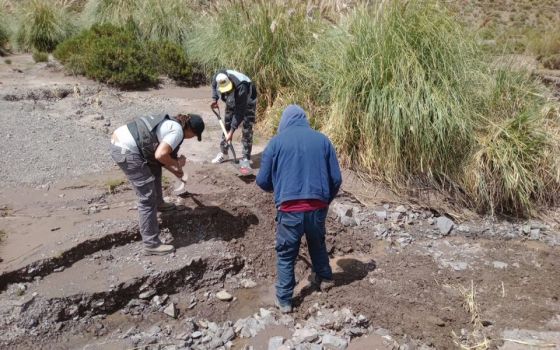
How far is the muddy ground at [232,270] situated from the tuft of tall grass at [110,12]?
5157 millimetres

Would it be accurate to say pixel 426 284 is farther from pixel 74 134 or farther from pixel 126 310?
pixel 74 134

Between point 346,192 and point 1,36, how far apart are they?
32.2 feet

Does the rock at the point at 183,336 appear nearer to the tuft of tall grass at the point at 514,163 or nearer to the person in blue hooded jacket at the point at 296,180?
the person in blue hooded jacket at the point at 296,180

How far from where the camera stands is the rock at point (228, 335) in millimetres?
3922

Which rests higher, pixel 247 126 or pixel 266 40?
pixel 266 40

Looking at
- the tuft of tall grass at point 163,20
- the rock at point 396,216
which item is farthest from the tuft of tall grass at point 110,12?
the rock at point 396,216

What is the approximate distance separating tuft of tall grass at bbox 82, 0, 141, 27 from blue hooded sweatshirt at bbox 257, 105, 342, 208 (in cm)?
799

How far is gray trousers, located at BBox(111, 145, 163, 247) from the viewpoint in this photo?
413 centimetres

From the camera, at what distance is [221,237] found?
16.4ft

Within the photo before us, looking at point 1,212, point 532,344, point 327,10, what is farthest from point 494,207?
point 1,212

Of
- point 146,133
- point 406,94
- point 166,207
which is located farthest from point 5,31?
point 406,94

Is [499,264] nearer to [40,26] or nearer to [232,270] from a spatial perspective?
[232,270]

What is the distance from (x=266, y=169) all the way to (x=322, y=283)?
4.11 ft

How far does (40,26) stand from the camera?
37.4 feet
